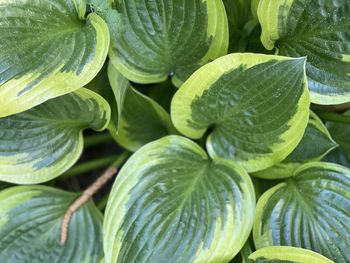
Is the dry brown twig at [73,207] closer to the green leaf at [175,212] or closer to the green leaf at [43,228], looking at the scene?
the green leaf at [43,228]

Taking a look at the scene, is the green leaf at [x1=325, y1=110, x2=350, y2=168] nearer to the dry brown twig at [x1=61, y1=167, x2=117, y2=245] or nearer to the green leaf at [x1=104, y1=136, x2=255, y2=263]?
the green leaf at [x1=104, y1=136, x2=255, y2=263]

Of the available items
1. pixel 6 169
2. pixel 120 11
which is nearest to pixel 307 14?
pixel 120 11

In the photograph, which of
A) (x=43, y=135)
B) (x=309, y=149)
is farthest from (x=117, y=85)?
(x=309, y=149)

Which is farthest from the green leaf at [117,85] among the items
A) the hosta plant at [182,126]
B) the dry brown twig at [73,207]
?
the dry brown twig at [73,207]

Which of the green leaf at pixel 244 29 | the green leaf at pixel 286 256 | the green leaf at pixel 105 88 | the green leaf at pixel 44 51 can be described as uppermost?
the green leaf at pixel 44 51

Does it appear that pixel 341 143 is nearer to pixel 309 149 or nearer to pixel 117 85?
pixel 309 149

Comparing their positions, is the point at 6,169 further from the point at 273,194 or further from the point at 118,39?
the point at 273,194

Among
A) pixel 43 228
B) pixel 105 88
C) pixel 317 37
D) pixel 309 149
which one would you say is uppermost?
pixel 317 37
